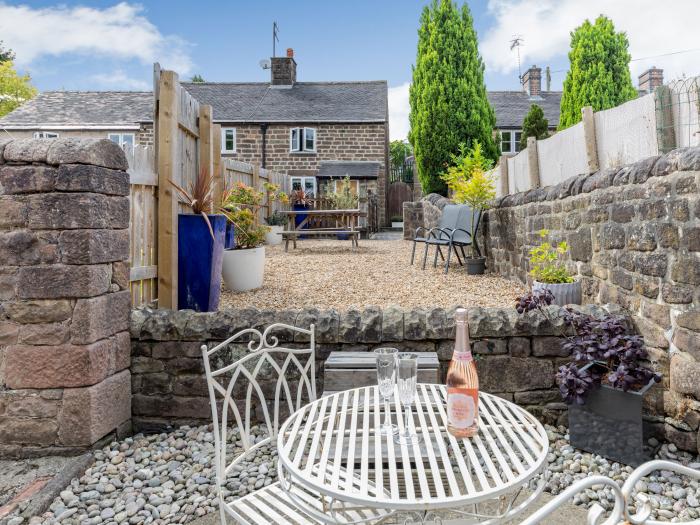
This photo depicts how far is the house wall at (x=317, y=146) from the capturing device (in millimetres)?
18000

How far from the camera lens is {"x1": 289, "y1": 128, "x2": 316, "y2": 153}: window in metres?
18.0

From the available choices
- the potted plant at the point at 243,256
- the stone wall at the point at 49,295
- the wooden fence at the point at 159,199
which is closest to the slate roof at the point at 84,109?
the potted plant at the point at 243,256

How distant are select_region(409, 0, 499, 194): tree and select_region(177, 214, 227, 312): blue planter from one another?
10.7 m

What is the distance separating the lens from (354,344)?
266 cm

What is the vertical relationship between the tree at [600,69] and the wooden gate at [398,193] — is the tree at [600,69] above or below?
above

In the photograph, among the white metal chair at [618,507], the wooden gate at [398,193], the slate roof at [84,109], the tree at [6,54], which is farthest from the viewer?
the tree at [6,54]

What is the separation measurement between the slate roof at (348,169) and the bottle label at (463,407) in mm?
15655

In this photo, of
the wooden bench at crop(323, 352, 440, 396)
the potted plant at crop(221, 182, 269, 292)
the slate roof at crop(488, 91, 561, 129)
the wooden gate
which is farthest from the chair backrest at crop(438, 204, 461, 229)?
the slate roof at crop(488, 91, 561, 129)

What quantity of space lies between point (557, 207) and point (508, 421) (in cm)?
310

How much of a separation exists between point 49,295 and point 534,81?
82.4 feet

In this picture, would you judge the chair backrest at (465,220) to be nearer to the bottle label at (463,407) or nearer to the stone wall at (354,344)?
the stone wall at (354,344)

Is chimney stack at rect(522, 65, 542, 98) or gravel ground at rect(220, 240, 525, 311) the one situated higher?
chimney stack at rect(522, 65, 542, 98)

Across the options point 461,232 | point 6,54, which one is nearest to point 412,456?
point 461,232

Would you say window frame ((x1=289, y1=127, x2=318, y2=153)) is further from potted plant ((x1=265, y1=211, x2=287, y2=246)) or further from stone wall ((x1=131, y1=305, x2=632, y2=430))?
stone wall ((x1=131, y1=305, x2=632, y2=430))
